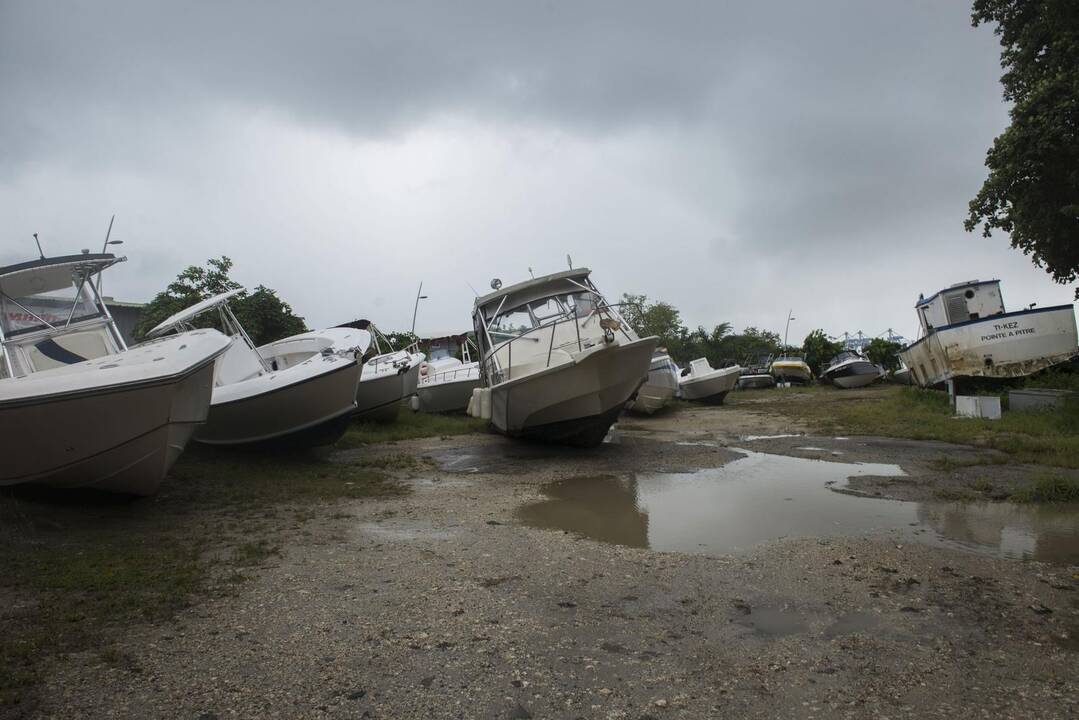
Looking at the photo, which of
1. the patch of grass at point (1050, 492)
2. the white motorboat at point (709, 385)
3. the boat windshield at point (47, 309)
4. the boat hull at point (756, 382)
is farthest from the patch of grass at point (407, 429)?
the boat hull at point (756, 382)

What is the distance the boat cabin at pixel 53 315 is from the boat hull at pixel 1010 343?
16.2 m

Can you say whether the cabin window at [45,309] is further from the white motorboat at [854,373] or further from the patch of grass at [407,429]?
the white motorboat at [854,373]

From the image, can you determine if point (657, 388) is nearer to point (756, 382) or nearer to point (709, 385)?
point (709, 385)

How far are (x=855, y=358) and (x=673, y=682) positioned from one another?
1121 inches

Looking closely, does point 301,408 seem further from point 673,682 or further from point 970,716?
point 970,716

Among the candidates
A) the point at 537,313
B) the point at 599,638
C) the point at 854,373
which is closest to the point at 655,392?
the point at 537,313

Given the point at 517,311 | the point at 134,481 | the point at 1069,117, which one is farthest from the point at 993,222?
the point at 134,481

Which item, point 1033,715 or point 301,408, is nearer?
point 1033,715

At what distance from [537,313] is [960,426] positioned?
7908 millimetres

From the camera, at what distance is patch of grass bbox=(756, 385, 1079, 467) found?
822cm

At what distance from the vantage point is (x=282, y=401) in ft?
31.0

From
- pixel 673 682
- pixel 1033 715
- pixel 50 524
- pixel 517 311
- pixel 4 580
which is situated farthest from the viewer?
pixel 517 311

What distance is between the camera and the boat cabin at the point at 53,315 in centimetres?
816

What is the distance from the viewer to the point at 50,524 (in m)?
5.56
